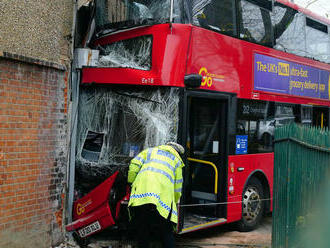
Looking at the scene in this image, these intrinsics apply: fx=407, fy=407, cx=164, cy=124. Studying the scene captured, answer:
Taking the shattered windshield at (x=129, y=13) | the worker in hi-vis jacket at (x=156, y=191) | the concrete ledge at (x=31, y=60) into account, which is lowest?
the worker in hi-vis jacket at (x=156, y=191)

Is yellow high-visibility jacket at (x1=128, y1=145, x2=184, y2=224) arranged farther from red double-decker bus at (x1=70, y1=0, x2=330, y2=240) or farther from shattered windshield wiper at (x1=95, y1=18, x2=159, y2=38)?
shattered windshield wiper at (x1=95, y1=18, x2=159, y2=38)

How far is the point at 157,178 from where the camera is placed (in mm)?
4457

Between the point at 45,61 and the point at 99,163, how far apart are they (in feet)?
5.59

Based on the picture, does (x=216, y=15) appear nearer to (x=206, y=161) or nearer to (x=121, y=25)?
(x=121, y=25)

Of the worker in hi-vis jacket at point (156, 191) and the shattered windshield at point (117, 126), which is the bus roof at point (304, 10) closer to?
the shattered windshield at point (117, 126)

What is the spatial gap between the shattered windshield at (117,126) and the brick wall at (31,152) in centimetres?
47

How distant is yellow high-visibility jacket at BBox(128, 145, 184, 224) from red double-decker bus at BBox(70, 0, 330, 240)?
3.55ft

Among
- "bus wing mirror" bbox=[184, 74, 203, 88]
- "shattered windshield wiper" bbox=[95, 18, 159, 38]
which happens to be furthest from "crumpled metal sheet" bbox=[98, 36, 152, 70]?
"bus wing mirror" bbox=[184, 74, 203, 88]

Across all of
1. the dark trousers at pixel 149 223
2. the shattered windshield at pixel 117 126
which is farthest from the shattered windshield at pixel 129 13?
the dark trousers at pixel 149 223

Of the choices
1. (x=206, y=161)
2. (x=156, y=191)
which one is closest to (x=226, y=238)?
Answer: (x=206, y=161)

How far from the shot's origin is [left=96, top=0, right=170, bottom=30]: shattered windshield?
19.3 feet

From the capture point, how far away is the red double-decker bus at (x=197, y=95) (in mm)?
5828

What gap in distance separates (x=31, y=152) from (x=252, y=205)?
161 inches

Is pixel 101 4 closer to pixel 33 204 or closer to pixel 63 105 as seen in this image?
pixel 63 105
